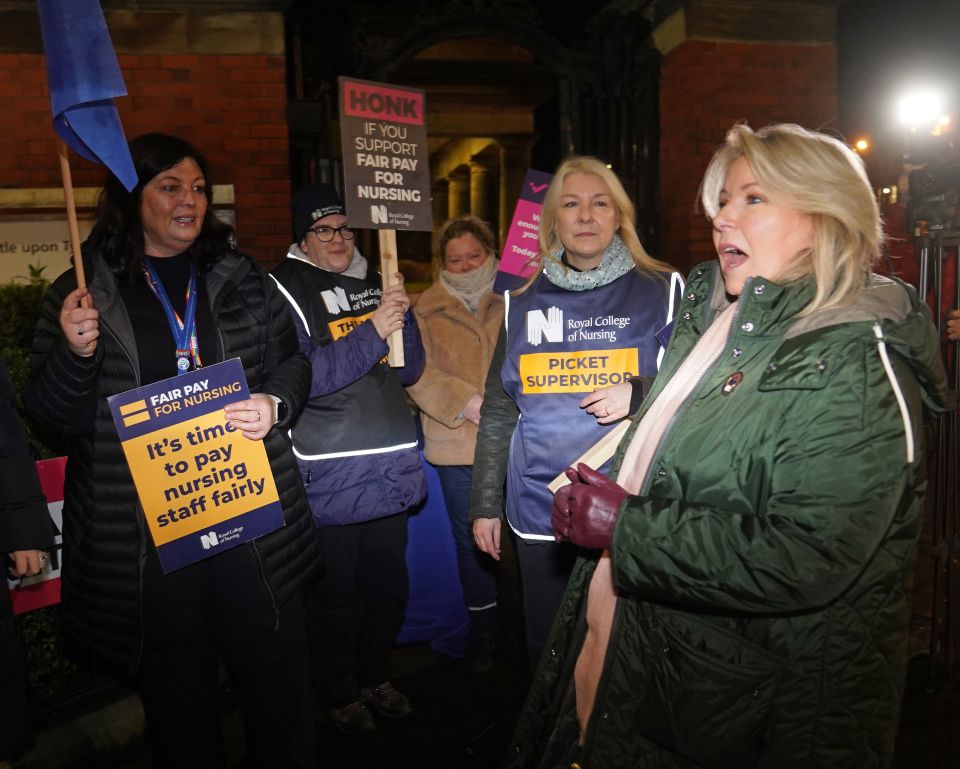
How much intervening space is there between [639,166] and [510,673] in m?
4.61

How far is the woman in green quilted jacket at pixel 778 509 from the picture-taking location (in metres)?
1.42

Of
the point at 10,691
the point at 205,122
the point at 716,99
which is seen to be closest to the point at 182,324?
the point at 10,691

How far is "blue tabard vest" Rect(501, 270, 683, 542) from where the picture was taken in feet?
9.02

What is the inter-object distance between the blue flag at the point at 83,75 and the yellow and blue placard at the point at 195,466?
1.96ft

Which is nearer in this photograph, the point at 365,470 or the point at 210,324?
the point at 210,324

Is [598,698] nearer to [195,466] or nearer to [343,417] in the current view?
[195,466]

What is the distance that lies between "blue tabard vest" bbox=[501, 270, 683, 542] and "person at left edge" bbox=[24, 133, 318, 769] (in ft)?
2.44

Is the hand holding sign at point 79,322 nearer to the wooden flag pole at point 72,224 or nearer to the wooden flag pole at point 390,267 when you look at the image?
the wooden flag pole at point 72,224

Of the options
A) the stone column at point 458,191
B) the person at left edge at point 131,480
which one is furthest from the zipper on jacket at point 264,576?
the stone column at point 458,191

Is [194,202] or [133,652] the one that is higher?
[194,202]

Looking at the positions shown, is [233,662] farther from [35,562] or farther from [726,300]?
[726,300]

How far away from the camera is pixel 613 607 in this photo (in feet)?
6.02

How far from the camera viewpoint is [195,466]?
238cm

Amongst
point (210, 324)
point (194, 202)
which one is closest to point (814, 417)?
point (210, 324)
